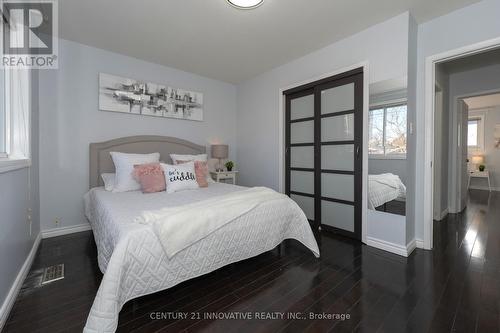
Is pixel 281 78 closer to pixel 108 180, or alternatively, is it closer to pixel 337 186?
pixel 337 186

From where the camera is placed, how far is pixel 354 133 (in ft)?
8.71

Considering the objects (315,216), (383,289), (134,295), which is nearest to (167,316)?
(134,295)

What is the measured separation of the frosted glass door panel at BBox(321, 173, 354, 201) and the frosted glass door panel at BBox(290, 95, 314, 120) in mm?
944

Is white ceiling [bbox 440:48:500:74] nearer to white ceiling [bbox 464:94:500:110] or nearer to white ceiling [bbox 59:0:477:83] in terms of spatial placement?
white ceiling [bbox 59:0:477:83]

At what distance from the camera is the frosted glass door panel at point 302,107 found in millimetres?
3204

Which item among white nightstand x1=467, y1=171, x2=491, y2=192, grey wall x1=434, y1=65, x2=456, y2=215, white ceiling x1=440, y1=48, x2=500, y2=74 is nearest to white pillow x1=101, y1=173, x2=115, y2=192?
grey wall x1=434, y1=65, x2=456, y2=215

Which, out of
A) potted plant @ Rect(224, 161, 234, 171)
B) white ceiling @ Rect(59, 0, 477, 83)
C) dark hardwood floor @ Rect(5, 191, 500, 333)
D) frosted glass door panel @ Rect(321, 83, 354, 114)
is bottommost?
dark hardwood floor @ Rect(5, 191, 500, 333)

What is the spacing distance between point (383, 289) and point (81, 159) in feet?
11.8

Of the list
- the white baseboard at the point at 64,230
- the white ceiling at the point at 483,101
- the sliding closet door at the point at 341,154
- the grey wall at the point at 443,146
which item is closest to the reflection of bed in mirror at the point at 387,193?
the sliding closet door at the point at 341,154

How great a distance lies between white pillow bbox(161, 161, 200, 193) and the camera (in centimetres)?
260

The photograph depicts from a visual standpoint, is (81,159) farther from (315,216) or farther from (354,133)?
(354,133)

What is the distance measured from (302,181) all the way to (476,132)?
20.9ft

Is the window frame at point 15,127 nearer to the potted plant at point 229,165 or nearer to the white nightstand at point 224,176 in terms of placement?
the white nightstand at point 224,176

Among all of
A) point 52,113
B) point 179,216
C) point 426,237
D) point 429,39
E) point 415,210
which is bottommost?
point 426,237
